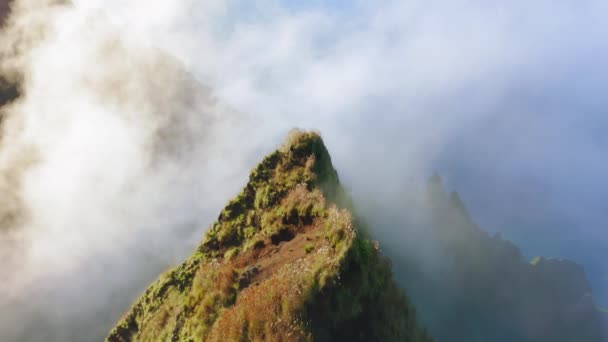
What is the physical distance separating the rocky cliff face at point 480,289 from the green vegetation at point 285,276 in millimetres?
37494

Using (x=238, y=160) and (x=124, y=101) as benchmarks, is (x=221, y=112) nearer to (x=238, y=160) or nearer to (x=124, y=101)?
(x=238, y=160)

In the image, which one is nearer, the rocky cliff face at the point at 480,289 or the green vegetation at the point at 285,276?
the green vegetation at the point at 285,276

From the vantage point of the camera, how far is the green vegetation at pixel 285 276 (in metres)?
9.12

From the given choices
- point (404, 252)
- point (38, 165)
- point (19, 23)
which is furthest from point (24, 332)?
point (19, 23)

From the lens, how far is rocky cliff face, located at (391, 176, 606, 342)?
62.7 meters

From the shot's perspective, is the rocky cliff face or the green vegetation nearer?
the green vegetation

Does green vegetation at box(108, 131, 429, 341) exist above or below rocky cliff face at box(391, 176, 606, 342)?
below

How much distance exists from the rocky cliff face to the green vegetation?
37.5m

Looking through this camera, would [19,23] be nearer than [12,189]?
No

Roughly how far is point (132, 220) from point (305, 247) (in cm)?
7385

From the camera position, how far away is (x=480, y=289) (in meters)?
80.9

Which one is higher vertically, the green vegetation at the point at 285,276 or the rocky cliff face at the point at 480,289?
the rocky cliff face at the point at 480,289

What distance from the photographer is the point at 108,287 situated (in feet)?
206

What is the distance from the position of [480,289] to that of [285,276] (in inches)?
3142
